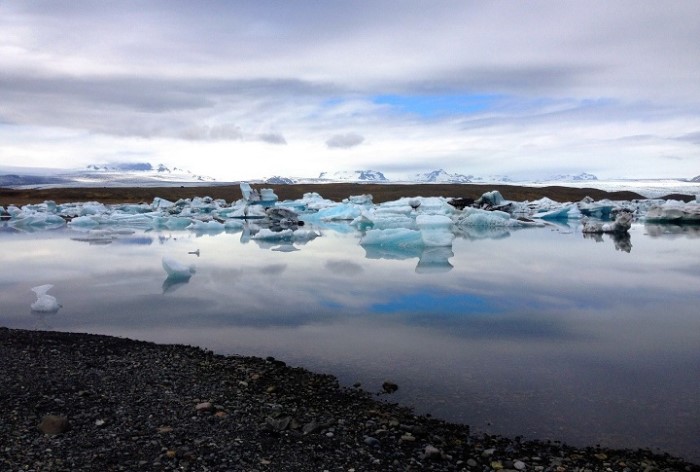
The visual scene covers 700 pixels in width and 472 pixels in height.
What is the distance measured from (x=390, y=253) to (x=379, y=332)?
7.09 meters

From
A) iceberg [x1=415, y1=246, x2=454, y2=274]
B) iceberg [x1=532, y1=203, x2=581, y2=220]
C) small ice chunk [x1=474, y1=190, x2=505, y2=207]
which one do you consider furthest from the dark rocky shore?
iceberg [x1=532, y1=203, x2=581, y2=220]

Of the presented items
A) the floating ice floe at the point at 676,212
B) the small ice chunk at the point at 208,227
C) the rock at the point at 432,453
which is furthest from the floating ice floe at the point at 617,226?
the rock at the point at 432,453

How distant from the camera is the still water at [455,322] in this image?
3.55m

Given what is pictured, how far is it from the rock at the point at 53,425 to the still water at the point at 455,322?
5.78 feet

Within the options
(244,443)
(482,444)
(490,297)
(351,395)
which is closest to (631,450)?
(482,444)

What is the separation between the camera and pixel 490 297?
718 cm

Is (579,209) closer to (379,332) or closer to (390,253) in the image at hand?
(390,253)

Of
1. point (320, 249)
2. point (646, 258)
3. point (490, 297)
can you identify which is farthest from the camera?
point (320, 249)

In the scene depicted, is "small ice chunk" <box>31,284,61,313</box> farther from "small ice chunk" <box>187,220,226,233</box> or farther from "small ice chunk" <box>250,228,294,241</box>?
"small ice chunk" <box>187,220,226,233</box>

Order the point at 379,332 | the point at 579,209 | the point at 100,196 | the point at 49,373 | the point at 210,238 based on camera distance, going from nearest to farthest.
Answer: the point at 49,373
the point at 379,332
the point at 210,238
the point at 579,209
the point at 100,196

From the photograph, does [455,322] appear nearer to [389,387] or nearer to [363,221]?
[389,387]

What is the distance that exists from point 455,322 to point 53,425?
12.5 feet

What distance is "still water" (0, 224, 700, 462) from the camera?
3555mm

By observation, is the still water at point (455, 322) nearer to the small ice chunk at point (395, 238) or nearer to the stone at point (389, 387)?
the stone at point (389, 387)
